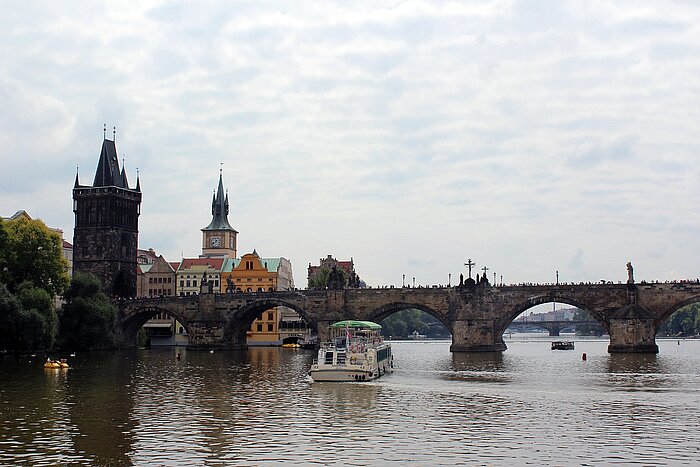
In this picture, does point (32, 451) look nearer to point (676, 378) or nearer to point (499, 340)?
point (676, 378)

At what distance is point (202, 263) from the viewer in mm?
157375

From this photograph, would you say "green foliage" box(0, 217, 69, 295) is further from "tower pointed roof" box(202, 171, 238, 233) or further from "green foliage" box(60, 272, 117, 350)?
"tower pointed roof" box(202, 171, 238, 233)

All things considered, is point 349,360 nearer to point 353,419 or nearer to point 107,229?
point 353,419

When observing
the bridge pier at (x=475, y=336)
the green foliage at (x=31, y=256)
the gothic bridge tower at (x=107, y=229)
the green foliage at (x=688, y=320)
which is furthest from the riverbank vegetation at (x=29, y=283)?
the green foliage at (x=688, y=320)

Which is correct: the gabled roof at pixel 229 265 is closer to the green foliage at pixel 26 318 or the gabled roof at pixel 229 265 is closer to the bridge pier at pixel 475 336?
the bridge pier at pixel 475 336

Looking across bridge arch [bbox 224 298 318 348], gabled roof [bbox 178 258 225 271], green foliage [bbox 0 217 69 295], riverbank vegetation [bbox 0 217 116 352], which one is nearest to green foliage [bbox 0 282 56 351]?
riverbank vegetation [bbox 0 217 116 352]

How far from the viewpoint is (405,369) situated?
228 feet

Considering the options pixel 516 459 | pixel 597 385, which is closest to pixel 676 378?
pixel 597 385

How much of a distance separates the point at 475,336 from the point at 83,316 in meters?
43.1

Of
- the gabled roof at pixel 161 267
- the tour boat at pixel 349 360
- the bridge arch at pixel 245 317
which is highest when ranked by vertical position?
the gabled roof at pixel 161 267

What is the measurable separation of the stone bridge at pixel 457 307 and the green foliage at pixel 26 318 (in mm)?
26787

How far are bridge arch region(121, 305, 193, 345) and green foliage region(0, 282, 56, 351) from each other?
28.2 meters

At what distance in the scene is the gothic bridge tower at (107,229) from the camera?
411 ft

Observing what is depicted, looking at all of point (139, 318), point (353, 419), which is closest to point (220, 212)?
point (139, 318)
